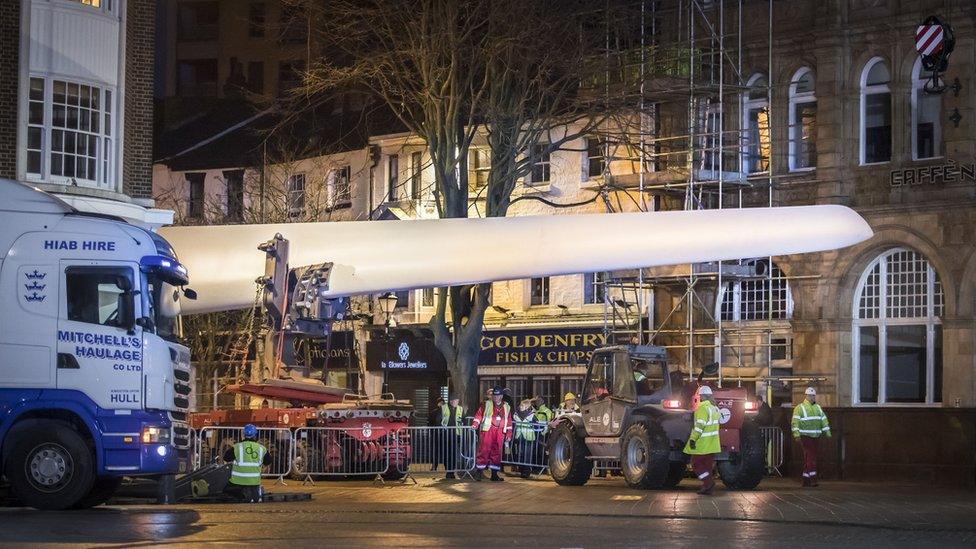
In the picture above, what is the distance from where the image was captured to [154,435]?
20031 millimetres

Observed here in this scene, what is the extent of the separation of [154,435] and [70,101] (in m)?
12.8

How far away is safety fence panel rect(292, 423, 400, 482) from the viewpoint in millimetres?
27516

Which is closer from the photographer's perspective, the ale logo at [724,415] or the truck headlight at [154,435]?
the truck headlight at [154,435]

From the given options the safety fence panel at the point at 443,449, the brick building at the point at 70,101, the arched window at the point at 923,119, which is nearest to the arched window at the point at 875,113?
the arched window at the point at 923,119

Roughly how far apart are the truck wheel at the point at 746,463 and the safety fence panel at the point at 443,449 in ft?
16.2

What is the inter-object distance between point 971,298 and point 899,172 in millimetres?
3183

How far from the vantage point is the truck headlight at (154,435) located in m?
19.9

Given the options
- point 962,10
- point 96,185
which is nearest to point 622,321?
point 962,10

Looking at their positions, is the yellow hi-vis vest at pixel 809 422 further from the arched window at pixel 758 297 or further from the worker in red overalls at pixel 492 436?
the arched window at pixel 758 297

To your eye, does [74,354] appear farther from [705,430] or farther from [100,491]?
[705,430]

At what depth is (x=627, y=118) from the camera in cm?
3822

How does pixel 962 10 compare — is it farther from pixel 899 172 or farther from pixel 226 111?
pixel 226 111

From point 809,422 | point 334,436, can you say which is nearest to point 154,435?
point 334,436

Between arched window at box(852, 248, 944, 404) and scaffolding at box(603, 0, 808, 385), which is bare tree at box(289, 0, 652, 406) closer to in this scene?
scaffolding at box(603, 0, 808, 385)
